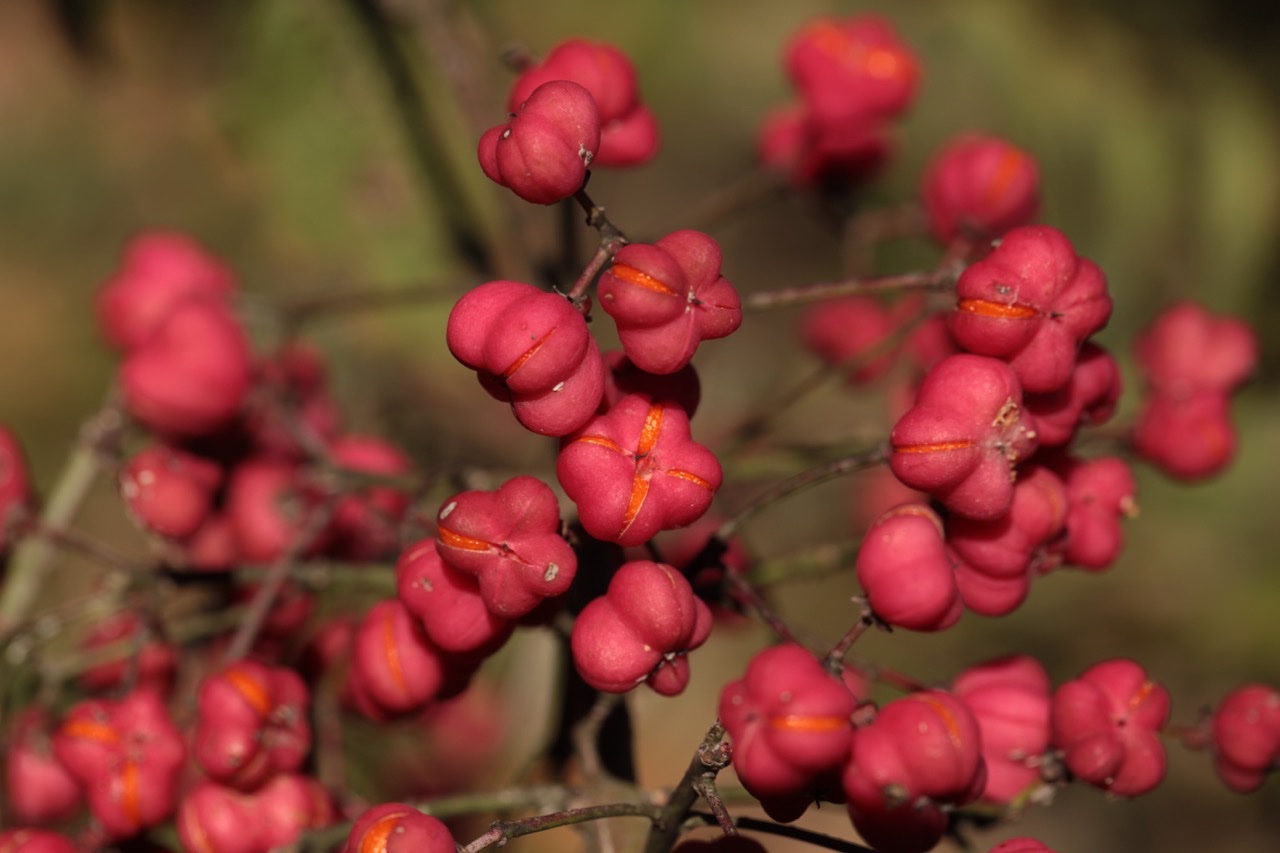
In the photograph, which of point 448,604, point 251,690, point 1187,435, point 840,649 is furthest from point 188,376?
point 1187,435

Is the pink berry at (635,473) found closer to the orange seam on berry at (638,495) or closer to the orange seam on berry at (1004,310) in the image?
the orange seam on berry at (638,495)

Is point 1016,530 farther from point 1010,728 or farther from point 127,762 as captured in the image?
point 127,762

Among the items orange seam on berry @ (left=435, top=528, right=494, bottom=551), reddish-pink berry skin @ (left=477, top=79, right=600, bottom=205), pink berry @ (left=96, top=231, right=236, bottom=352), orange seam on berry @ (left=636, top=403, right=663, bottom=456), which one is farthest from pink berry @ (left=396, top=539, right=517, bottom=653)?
pink berry @ (left=96, top=231, right=236, bottom=352)

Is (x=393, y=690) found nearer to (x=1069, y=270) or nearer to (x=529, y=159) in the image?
(x=529, y=159)

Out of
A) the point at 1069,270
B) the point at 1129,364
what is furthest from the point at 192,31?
the point at 1129,364

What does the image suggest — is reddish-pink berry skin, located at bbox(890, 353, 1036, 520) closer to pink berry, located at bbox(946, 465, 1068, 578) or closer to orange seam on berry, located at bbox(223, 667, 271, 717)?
pink berry, located at bbox(946, 465, 1068, 578)
